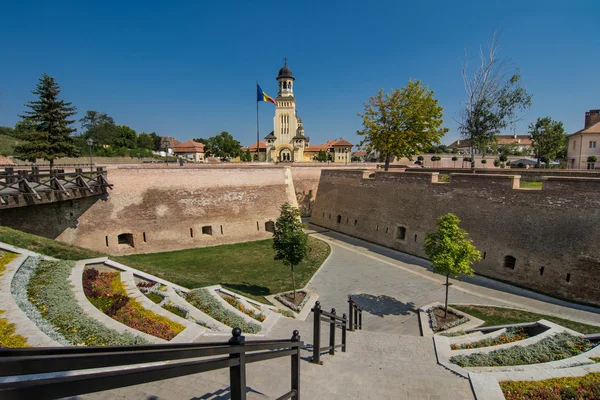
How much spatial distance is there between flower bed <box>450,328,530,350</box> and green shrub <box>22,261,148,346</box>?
24.0ft

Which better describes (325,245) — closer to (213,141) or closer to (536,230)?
Result: (536,230)

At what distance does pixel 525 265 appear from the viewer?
1368cm

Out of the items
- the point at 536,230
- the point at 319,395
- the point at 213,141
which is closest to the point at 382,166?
the point at 536,230

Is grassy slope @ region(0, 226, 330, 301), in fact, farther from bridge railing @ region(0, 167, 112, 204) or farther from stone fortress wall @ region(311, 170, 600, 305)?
stone fortress wall @ region(311, 170, 600, 305)

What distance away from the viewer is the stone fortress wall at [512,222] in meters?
12.1

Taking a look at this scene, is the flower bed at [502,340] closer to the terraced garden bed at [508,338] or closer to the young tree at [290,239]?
the terraced garden bed at [508,338]

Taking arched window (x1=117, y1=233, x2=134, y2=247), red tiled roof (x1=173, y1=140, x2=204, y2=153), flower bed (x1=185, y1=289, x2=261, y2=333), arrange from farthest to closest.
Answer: red tiled roof (x1=173, y1=140, x2=204, y2=153) < arched window (x1=117, y1=233, x2=134, y2=247) < flower bed (x1=185, y1=289, x2=261, y2=333)

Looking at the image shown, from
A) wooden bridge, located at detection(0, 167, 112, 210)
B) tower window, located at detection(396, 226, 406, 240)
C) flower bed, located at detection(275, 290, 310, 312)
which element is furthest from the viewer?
tower window, located at detection(396, 226, 406, 240)

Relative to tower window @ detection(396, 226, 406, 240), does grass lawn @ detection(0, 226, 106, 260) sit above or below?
above

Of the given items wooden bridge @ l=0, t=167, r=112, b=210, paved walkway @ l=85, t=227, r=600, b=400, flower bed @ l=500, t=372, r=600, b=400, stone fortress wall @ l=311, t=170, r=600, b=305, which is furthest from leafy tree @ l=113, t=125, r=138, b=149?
flower bed @ l=500, t=372, r=600, b=400

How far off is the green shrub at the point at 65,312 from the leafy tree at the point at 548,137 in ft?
144

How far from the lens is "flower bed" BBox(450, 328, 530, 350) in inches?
320

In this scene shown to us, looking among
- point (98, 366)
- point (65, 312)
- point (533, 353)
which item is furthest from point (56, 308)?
point (533, 353)

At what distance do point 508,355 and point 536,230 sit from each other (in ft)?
28.1
